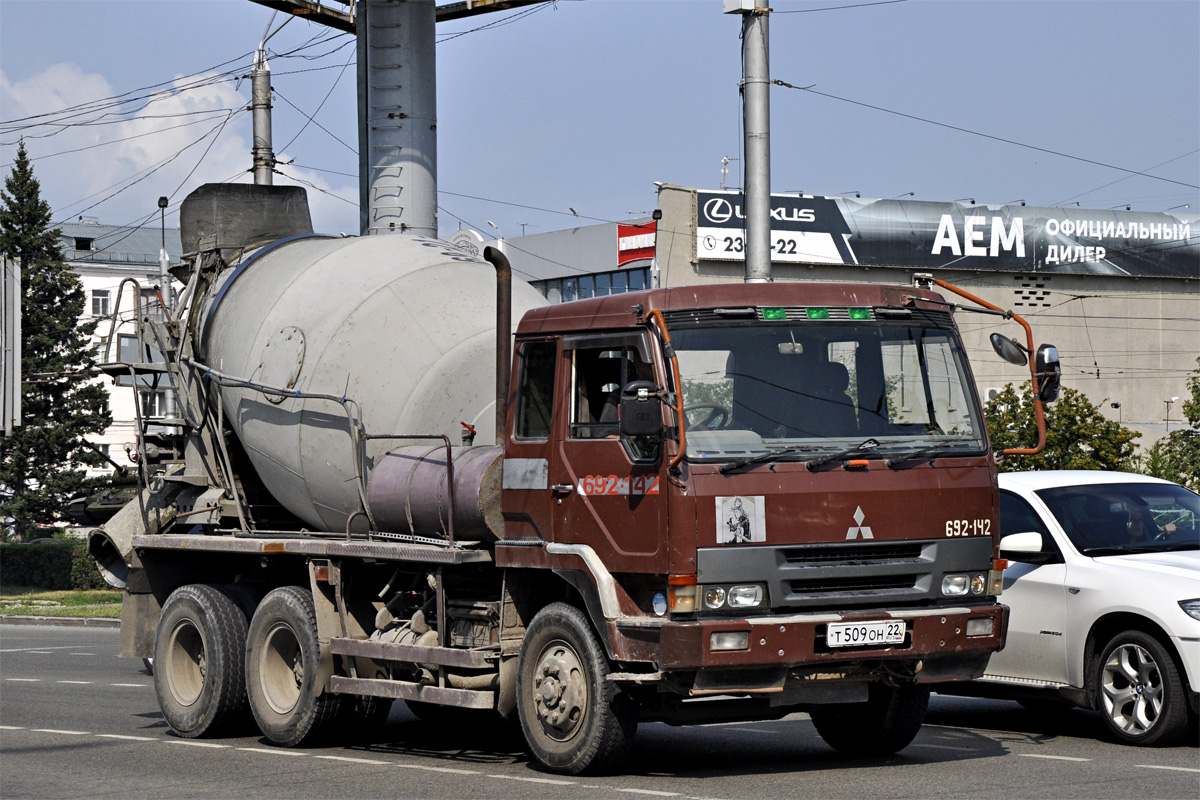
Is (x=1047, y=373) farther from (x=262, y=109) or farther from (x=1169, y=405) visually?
(x=1169, y=405)

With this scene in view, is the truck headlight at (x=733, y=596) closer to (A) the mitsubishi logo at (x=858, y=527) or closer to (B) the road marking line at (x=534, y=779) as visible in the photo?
(A) the mitsubishi logo at (x=858, y=527)

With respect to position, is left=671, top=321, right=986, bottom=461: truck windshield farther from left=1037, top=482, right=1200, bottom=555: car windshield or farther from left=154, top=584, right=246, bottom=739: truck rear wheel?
left=154, top=584, right=246, bottom=739: truck rear wheel

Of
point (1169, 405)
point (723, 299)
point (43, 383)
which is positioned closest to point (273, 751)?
point (723, 299)

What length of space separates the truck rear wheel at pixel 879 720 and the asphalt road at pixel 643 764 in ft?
0.43

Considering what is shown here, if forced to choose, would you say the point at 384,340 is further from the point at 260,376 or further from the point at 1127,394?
the point at 1127,394

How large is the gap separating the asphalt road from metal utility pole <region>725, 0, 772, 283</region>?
3.81m

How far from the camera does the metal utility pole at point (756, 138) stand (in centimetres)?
1337

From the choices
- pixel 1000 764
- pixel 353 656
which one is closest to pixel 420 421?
pixel 353 656

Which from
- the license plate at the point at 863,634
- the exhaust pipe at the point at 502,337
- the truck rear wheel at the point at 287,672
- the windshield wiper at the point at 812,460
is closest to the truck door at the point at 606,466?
the windshield wiper at the point at 812,460

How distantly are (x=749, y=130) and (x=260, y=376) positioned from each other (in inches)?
181

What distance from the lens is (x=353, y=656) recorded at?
10.5 m

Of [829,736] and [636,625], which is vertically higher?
[636,625]

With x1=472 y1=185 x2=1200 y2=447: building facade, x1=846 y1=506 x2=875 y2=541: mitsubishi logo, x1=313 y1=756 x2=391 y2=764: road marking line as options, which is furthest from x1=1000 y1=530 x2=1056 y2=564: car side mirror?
x1=472 y1=185 x2=1200 y2=447: building facade

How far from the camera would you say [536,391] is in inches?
365
